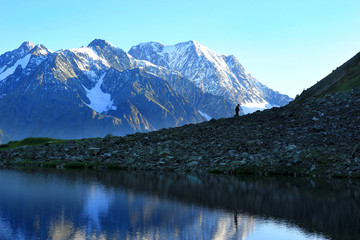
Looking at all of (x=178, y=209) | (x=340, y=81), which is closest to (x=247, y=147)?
(x=340, y=81)

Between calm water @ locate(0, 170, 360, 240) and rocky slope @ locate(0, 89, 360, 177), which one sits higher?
rocky slope @ locate(0, 89, 360, 177)

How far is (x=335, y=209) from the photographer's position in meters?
35.8

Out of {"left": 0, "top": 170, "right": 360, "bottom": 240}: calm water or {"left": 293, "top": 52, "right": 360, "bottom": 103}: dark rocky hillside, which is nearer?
{"left": 0, "top": 170, "right": 360, "bottom": 240}: calm water

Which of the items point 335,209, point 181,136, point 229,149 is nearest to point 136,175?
point 229,149

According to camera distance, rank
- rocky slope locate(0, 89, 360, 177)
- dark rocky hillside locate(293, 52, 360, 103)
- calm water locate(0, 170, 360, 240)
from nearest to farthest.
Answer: calm water locate(0, 170, 360, 240) → rocky slope locate(0, 89, 360, 177) → dark rocky hillside locate(293, 52, 360, 103)

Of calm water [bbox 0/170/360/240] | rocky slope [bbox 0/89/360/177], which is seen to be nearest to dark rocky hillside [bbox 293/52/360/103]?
rocky slope [bbox 0/89/360/177]

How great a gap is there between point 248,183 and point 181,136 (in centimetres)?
3418

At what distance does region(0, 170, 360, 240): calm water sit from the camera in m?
27.7

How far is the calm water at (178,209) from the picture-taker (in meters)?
27.7

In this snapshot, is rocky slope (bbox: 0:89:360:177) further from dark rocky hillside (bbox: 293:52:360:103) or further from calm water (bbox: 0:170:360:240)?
calm water (bbox: 0:170:360:240)

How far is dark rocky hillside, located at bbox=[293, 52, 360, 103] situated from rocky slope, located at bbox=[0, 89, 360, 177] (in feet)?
19.3

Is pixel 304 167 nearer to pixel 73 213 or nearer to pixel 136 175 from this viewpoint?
pixel 136 175

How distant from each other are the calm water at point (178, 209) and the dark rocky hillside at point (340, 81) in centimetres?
4235

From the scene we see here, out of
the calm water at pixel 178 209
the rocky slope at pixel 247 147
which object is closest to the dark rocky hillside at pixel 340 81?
the rocky slope at pixel 247 147
